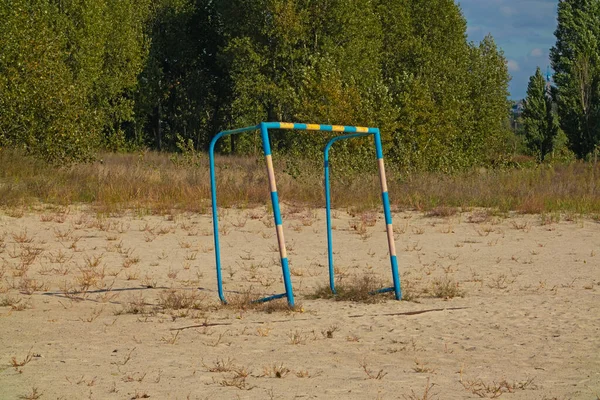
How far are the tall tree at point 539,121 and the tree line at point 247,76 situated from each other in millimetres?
1250

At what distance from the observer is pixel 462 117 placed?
130 ft

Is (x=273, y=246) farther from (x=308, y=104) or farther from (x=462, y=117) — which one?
(x=462, y=117)

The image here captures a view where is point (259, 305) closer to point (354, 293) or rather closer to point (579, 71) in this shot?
point (354, 293)

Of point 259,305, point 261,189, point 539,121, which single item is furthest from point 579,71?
point 259,305

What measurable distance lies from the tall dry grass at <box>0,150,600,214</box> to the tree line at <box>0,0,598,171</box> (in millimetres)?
1811

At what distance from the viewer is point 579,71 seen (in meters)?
44.1

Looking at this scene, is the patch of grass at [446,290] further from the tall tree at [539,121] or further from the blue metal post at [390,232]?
the tall tree at [539,121]

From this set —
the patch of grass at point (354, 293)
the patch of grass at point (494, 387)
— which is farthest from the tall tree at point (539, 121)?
the patch of grass at point (494, 387)

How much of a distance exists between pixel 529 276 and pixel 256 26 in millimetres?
30075

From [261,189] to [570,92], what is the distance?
105 feet

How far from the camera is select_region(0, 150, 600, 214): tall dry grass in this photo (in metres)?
16.4

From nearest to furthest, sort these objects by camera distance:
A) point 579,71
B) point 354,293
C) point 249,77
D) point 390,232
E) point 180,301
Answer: point 180,301 → point 354,293 → point 390,232 → point 249,77 → point 579,71

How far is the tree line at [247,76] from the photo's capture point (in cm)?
2084

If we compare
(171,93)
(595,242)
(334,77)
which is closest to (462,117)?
(334,77)
